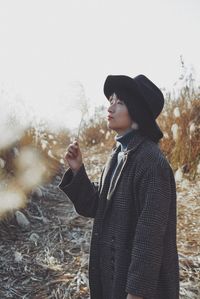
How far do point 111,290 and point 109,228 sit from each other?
Result: 0.28 metres

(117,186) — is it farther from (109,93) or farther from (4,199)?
(4,199)

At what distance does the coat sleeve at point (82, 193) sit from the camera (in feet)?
6.70

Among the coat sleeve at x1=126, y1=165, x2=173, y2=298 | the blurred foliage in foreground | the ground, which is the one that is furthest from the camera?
the blurred foliage in foreground

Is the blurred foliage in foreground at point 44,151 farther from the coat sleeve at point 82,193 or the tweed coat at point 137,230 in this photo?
the tweed coat at point 137,230

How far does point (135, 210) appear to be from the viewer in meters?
1.74

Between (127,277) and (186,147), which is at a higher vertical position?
(127,277)

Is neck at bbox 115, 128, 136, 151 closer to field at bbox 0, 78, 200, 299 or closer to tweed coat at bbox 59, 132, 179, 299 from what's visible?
tweed coat at bbox 59, 132, 179, 299

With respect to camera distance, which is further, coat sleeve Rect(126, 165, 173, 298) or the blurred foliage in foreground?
the blurred foliage in foreground

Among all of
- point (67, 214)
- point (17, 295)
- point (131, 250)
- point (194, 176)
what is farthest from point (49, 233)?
point (131, 250)

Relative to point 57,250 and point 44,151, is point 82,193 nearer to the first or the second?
point 57,250

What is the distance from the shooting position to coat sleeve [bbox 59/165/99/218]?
6.70 feet

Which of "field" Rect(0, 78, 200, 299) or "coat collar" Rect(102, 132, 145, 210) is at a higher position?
"coat collar" Rect(102, 132, 145, 210)

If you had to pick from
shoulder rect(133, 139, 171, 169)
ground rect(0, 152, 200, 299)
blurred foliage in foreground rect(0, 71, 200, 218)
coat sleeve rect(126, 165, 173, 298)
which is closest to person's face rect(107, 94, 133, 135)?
shoulder rect(133, 139, 171, 169)

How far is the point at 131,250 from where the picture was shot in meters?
1.71
